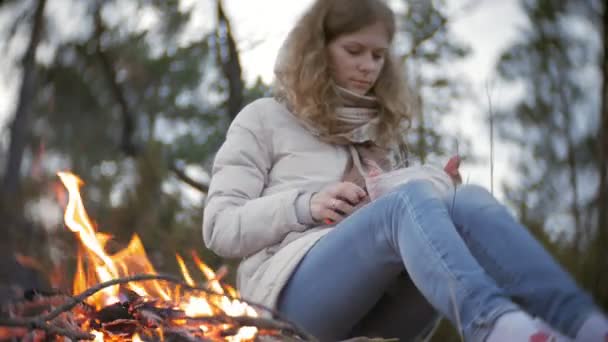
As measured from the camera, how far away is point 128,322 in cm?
146

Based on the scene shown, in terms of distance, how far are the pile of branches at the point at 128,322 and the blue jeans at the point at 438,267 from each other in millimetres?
244

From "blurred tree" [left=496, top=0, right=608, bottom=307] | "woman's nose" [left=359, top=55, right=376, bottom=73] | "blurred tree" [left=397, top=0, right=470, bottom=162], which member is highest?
"woman's nose" [left=359, top=55, right=376, bottom=73]

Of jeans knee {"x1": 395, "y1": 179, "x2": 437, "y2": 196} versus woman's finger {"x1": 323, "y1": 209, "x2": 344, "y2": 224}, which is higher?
jeans knee {"x1": 395, "y1": 179, "x2": 437, "y2": 196}

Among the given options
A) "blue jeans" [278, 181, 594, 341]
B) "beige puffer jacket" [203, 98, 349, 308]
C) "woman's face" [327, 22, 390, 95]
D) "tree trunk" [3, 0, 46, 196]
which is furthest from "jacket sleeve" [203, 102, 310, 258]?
"tree trunk" [3, 0, 46, 196]

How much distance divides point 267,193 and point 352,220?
358 millimetres

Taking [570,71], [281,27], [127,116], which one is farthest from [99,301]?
[570,71]

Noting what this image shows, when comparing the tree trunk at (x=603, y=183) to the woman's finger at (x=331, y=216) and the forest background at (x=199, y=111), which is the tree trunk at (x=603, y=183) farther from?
the woman's finger at (x=331, y=216)

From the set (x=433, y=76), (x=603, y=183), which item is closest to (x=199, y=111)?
A: (x=433, y=76)

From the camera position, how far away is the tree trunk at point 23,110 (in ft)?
19.2

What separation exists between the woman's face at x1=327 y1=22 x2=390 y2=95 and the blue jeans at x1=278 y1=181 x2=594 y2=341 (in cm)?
56

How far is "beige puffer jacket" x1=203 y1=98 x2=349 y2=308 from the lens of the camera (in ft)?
5.67

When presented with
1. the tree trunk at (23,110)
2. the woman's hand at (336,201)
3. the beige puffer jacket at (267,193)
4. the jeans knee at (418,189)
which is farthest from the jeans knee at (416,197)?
the tree trunk at (23,110)

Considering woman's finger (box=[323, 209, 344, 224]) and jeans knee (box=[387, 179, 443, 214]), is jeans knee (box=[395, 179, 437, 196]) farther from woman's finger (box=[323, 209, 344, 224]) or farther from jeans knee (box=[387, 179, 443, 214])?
woman's finger (box=[323, 209, 344, 224])

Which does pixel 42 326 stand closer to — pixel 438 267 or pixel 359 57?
pixel 438 267
